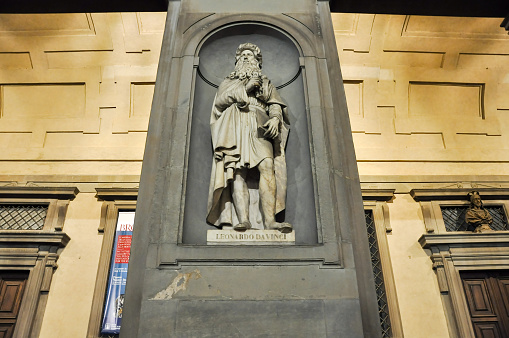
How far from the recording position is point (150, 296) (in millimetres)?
3924

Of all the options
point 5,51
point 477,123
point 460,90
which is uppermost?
point 5,51

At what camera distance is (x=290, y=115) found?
576 centimetres

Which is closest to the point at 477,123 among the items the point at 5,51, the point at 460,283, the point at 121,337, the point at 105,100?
the point at 460,283

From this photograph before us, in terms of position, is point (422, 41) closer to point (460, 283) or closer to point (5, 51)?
point (460, 283)

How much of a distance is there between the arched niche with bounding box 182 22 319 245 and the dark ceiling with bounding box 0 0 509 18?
3.95ft

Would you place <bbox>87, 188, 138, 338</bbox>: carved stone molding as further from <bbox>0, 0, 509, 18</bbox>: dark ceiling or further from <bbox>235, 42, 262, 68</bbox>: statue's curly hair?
<bbox>235, 42, 262, 68</bbox>: statue's curly hair

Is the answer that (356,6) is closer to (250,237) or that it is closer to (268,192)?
(268,192)

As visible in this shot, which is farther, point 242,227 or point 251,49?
point 251,49

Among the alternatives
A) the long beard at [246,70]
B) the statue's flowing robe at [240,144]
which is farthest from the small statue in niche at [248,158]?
the long beard at [246,70]

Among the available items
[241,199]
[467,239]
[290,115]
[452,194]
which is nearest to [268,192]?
[241,199]

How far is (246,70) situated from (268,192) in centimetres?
181

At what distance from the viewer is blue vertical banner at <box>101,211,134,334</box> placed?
27.8 ft

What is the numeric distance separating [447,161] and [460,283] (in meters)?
2.97

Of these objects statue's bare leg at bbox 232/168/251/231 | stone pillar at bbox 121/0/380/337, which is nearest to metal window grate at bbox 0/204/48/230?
stone pillar at bbox 121/0/380/337
